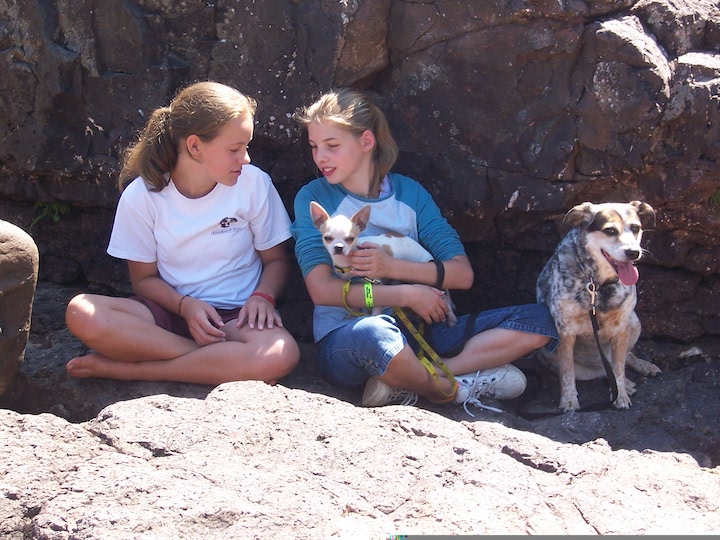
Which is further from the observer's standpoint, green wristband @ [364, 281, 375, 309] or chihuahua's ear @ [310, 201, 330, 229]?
chihuahua's ear @ [310, 201, 330, 229]

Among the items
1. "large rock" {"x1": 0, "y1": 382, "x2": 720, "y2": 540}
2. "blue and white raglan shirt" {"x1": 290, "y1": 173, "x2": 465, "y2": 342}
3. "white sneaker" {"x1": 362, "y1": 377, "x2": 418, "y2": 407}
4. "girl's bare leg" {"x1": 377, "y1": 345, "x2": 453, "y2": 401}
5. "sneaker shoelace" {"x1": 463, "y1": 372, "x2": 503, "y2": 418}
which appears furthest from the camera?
"blue and white raglan shirt" {"x1": 290, "y1": 173, "x2": 465, "y2": 342}

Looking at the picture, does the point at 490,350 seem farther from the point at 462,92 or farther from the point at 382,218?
the point at 462,92

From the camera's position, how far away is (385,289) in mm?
4133

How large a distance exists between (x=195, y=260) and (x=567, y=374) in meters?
2.05

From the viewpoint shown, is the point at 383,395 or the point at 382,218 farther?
the point at 382,218

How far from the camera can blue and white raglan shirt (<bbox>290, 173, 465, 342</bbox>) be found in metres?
4.31

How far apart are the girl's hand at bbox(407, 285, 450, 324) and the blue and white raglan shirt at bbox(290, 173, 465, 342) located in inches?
10.2

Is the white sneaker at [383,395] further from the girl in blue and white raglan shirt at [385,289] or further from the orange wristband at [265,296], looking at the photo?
the orange wristband at [265,296]

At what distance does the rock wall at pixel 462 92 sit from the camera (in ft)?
14.6

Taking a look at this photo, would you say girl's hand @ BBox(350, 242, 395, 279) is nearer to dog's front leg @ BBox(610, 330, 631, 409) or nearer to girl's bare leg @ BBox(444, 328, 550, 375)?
girl's bare leg @ BBox(444, 328, 550, 375)

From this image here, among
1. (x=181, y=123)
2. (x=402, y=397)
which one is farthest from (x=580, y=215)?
(x=181, y=123)

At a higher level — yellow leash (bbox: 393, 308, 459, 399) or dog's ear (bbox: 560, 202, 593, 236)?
dog's ear (bbox: 560, 202, 593, 236)

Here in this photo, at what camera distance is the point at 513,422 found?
3963 mm

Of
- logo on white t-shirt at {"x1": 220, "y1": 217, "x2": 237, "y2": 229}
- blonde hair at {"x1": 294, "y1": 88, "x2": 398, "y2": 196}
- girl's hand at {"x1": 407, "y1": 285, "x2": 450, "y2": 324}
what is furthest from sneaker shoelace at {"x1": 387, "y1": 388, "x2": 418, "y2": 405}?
logo on white t-shirt at {"x1": 220, "y1": 217, "x2": 237, "y2": 229}
